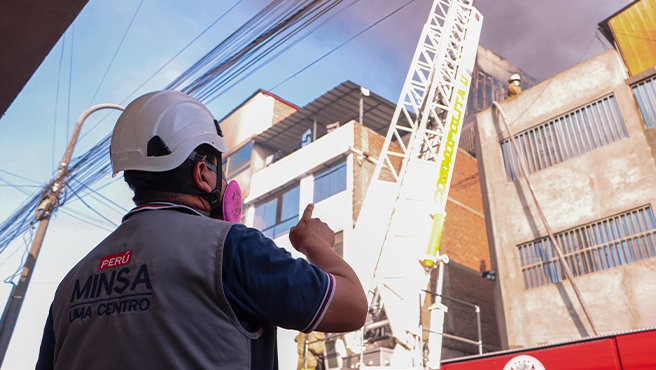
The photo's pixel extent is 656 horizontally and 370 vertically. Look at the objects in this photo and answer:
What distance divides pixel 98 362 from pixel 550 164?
15.7 m

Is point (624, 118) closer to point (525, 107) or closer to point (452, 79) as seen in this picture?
point (525, 107)

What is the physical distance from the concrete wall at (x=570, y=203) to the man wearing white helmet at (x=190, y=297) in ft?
42.0

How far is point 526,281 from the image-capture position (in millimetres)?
14430

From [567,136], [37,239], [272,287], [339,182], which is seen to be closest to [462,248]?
[339,182]

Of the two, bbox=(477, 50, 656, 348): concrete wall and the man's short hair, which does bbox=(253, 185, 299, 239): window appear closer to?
bbox=(477, 50, 656, 348): concrete wall

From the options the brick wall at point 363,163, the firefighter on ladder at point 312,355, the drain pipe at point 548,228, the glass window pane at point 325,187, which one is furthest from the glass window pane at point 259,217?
the drain pipe at point 548,228

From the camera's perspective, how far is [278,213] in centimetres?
2158

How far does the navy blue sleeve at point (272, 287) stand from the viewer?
4.50ft

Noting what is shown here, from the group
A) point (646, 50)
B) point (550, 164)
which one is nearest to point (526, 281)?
point (550, 164)

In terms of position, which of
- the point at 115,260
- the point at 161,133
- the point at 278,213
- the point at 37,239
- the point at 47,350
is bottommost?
the point at 47,350

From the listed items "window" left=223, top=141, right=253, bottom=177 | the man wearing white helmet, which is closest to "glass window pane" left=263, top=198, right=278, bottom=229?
"window" left=223, top=141, right=253, bottom=177

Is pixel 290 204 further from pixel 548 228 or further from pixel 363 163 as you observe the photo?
pixel 548 228

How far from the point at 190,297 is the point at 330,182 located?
18757 mm

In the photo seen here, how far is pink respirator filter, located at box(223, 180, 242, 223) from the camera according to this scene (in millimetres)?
1777
